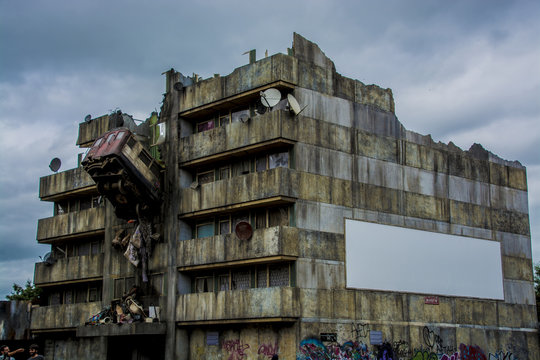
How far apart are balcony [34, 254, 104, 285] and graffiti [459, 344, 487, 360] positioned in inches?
820

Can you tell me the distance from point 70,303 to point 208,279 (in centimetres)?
1244

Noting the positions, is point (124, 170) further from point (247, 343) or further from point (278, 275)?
point (247, 343)

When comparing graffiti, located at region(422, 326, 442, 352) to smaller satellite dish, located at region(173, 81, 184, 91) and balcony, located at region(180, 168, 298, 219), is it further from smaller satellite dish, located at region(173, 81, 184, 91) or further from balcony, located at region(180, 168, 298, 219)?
smaller satellite dish, located at region(173, 81, 184, 91)

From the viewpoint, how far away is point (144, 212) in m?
41.3

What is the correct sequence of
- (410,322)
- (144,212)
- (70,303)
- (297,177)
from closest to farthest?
(297,177) → (410,322) → (144,212) → (70,303)

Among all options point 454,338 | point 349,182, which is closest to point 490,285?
point 454,338

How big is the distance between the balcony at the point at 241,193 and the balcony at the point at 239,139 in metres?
1.46

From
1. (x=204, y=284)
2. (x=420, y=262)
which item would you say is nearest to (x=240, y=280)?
(x=204, y=284)

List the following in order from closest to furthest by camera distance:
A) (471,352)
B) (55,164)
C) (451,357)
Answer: (451,357) < (471,352) < (55,164)

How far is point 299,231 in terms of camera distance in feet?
117

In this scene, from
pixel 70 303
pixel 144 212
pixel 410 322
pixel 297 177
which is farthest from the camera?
pixel 70 303

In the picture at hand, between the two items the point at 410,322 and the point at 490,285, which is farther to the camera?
the point at 490,285

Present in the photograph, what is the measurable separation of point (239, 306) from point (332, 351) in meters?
4.87

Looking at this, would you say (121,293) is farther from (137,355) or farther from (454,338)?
(454,338)
